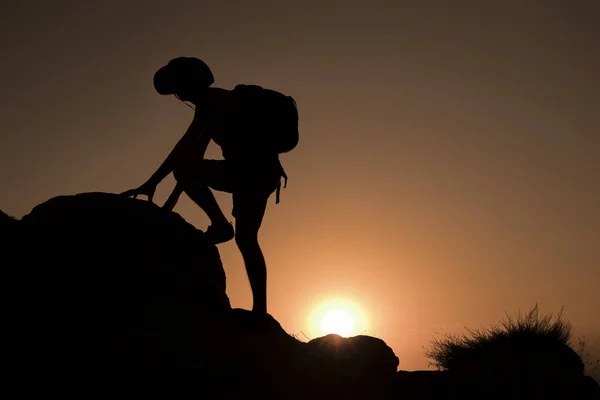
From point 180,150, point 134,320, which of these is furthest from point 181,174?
point 134,320

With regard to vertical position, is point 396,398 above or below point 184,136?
below

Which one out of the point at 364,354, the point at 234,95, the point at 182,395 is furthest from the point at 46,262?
the point at 364,354

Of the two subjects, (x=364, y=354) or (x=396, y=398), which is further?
(x=364, y=354)

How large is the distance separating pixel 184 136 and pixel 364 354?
3.11m

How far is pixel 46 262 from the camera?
5023 millimetres

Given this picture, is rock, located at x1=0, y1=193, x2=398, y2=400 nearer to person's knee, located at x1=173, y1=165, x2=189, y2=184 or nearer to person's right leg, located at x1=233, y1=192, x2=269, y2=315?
person's right leg, located at x1=233, y1=192, x2=269, y2=315

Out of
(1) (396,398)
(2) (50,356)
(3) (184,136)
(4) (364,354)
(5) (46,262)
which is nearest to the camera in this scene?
(2) (50,356)

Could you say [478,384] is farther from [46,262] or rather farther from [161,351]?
[46,262]

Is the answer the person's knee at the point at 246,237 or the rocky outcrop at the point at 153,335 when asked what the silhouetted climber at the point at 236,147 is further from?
the rocky outcrop at the point at 153,335

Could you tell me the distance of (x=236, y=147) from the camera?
212 inches

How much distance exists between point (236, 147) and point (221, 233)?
87cm

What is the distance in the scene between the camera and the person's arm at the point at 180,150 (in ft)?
17.8

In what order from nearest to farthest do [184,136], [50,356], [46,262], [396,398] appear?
1. [50,356]
2. [46,262]
3. [184,136]
4. [396,398]

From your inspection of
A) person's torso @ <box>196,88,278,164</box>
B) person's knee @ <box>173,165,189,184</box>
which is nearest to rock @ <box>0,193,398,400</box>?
person's knee @ <box>173,165,189,184</box>
